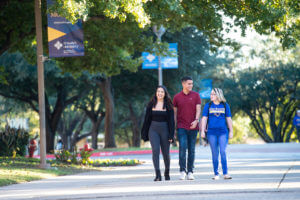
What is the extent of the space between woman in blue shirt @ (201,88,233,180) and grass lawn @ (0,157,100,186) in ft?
13.9

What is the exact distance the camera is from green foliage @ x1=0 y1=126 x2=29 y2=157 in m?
18.9

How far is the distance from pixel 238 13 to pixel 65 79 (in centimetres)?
2022

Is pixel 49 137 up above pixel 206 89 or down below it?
below

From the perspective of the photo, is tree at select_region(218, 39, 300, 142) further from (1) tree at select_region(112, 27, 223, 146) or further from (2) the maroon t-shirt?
(2) the maroon t-shirt

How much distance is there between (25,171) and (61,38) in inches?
141

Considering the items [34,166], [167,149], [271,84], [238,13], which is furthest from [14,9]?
[271,84]

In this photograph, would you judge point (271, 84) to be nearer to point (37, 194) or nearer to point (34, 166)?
point (34, 166)

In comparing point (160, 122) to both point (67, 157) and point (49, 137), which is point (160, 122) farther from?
point (49, 137)

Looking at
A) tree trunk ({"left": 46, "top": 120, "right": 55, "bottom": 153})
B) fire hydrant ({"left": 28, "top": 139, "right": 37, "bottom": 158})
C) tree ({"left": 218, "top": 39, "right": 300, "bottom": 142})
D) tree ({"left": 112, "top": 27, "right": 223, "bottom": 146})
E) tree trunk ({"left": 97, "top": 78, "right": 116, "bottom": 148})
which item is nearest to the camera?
fire hydrant ({"left": 28, "top": 139, "right": 37, "bottom": 158})

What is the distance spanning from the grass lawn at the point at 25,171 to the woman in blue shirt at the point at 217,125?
423 centimetres

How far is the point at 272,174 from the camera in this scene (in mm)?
11297

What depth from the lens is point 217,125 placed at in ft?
35.0

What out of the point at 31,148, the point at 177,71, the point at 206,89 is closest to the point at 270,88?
the point at 206,89

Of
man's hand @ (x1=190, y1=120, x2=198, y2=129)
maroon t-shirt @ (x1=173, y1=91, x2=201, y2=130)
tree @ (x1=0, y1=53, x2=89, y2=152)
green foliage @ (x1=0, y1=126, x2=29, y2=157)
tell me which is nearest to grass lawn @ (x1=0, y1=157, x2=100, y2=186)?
green foliage @ (x1=0, y1=126, x2=29, y2=157)
